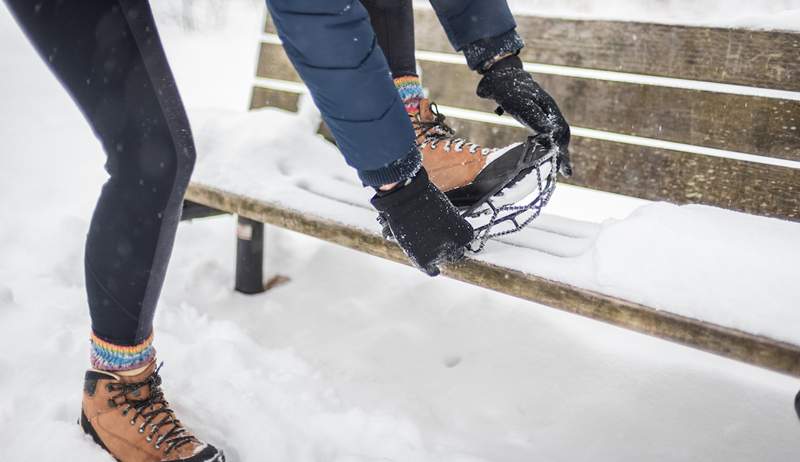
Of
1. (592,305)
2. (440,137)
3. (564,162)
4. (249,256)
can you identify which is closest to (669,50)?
(564,162)

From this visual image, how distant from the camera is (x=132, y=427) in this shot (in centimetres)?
131

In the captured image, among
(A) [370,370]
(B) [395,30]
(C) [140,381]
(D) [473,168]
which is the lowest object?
(A) [370,370]

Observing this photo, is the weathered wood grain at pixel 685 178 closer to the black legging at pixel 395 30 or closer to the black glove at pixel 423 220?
the black legging at pixel 395 30

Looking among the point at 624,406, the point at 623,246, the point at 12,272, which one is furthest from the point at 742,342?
the point at 12,272

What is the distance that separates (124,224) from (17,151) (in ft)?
8.48

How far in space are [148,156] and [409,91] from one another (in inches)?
30.8

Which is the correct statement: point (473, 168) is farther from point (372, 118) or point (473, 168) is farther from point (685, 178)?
point (685, 178)

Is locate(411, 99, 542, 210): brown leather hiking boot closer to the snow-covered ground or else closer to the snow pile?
the snow pile

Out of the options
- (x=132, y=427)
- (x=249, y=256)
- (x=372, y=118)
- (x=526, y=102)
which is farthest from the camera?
(x=249, y=256)

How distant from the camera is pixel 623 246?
1339mm

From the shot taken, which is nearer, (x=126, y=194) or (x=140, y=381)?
(x=126, y=194)

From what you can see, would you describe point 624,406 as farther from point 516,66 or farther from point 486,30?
point 486,30

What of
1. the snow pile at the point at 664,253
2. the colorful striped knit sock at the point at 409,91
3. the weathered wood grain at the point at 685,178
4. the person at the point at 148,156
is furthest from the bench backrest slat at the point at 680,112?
the person at the point at 148,156

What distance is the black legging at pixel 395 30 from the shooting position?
167 centimetres
